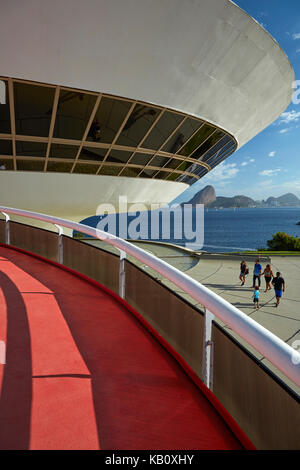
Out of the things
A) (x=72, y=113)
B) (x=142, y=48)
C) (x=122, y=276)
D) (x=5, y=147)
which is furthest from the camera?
(x=5, y=147)

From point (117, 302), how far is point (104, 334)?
→ 3.39 feet

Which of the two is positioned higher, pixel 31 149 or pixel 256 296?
pixel 31 149

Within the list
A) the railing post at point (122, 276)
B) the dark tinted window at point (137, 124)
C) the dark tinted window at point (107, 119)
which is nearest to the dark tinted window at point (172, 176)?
the dark tinted window at point (137, 124)

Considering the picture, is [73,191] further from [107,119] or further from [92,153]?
[107,119]

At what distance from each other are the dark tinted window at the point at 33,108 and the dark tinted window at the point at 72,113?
13.8 inches

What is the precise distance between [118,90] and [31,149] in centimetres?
424

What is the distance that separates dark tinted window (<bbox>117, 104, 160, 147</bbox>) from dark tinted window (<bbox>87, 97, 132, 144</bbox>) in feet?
1.16

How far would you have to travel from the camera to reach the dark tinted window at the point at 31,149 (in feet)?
39.3

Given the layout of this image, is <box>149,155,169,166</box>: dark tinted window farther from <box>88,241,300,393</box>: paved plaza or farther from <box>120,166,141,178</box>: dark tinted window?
<box>88,241,300,393</box>: paved plaza

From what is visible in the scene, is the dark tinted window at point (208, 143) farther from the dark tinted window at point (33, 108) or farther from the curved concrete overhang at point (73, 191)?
the dark tinted window at point (33, 108)

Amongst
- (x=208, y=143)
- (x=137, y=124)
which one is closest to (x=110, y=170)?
(x=137, y=124)

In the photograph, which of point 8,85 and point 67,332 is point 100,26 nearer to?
point 8,85

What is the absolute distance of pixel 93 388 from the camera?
2502 mm
